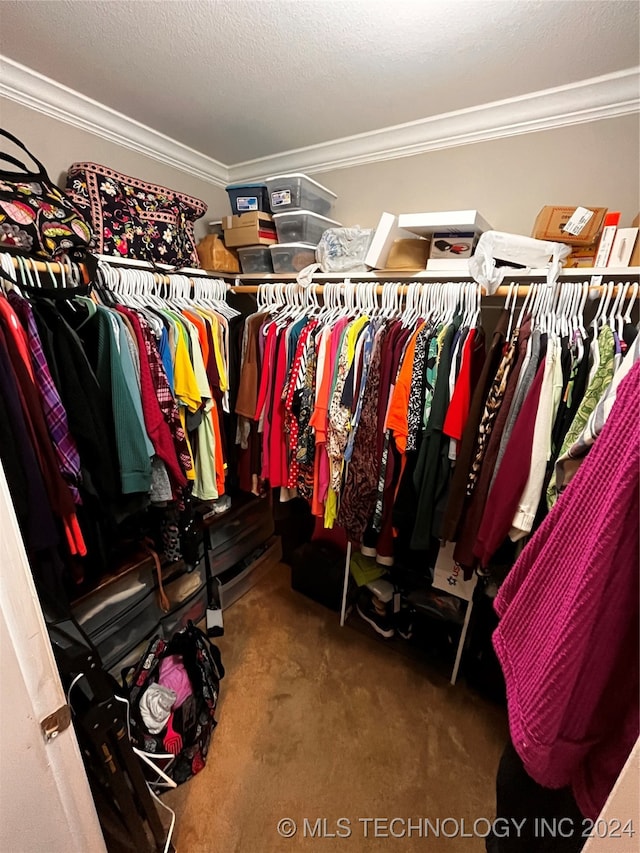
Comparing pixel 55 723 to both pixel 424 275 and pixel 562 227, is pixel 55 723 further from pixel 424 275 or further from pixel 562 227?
pixel 562 227

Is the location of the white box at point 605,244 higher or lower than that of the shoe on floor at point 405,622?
higher

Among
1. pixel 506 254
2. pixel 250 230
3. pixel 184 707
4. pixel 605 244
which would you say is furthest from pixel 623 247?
pixel 184 707

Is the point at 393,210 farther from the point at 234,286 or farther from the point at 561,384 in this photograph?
the point at 561,384

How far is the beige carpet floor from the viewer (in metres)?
1.26

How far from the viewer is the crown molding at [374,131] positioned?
131 centimetres

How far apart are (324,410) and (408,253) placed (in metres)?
0.72

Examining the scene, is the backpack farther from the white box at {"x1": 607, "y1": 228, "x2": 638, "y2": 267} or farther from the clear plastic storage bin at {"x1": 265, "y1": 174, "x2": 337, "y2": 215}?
the white box at {"x1": 607, "y1": 228, "x2": 638, "y2": 267}

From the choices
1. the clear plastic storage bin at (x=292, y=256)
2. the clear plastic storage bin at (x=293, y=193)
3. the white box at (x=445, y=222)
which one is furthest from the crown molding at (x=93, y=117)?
the white box at (x=445, y=222)

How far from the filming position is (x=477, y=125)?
152 cm

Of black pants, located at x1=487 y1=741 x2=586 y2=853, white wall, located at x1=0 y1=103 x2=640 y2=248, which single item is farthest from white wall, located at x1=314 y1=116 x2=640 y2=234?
black pants, located at x1=487 y1=741 x2=586 y2=853

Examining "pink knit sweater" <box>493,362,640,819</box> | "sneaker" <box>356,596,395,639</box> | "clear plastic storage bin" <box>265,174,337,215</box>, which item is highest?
"clear plastic storage bin" <box>265,174,337,215</box>

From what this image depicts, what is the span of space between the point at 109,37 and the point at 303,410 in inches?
50.8

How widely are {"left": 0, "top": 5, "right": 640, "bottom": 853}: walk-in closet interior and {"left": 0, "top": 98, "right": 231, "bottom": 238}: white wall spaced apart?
10mm

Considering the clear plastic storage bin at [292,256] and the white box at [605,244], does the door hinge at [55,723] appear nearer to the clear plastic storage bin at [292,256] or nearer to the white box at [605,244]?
the clear plastic storage bin at [292,256]
